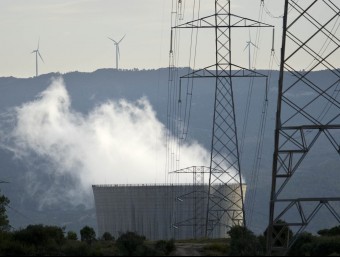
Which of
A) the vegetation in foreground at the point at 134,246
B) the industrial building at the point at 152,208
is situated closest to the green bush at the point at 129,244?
the vegetation in foreground at the point at 134,246

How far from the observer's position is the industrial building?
140 metres

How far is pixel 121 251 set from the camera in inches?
2242

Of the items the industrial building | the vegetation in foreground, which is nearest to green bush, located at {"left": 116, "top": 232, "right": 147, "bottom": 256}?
the vegetation in foreground

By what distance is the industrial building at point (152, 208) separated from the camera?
140 meters

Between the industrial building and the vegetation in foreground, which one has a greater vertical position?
the industrial building

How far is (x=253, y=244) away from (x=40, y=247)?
572 inches

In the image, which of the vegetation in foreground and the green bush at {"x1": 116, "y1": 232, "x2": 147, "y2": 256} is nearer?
the green bush at {"x1": 116, "y1": 232, "x2": 147, "y2": 256}

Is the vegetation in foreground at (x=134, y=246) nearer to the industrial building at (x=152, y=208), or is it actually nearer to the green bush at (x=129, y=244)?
the green bush at (x=129, y=244)

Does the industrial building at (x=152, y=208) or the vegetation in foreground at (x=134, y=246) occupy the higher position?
the industrial building at (x=152, y=208)

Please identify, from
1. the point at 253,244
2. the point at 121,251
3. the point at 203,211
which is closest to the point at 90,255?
the point at 121,251

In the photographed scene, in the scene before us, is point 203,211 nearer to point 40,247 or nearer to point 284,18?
point 40,247

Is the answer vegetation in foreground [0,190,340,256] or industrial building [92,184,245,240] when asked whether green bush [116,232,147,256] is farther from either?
industrial building [92,184,245,240]

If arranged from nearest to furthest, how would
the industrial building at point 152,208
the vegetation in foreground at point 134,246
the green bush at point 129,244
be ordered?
1. the green bush at point 129,244
2. the vegetation in foreground at point 134,246
3. the industrial building at point 152,208

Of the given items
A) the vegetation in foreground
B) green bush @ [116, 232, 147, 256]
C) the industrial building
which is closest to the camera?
green bush @ [116, 232, 147, 256]
